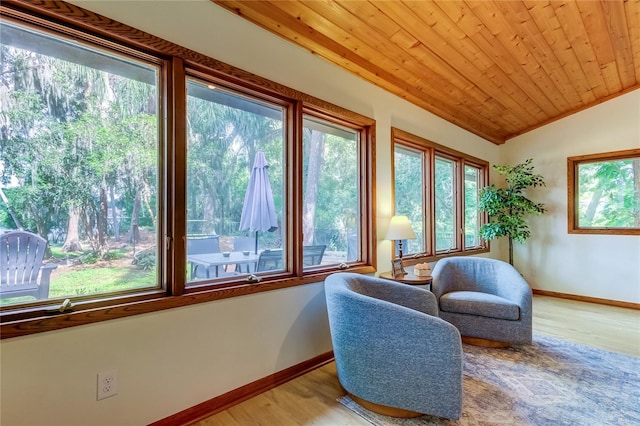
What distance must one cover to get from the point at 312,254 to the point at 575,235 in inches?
170

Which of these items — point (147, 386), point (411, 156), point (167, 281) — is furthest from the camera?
point (411, 156)

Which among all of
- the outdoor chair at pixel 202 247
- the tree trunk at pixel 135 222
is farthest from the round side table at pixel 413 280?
the tree trunk at pixel 135 222

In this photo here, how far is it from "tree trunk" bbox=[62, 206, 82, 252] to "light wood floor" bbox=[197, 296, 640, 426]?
47.9 inches

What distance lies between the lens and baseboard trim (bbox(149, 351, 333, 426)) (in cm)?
181

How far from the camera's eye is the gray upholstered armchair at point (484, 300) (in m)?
2.76

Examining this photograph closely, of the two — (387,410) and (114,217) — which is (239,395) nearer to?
(387,410)

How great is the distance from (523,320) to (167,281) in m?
2.87

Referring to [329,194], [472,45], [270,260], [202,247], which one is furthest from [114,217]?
[472,45]

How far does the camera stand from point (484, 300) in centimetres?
287

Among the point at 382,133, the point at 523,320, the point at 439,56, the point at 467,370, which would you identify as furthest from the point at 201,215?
the point at 523,320

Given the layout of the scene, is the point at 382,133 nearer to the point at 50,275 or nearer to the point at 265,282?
the point at 265,282

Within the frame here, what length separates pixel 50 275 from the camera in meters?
1.54

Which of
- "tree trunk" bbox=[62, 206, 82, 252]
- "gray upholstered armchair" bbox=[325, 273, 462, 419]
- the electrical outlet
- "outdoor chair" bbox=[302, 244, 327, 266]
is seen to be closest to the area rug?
"gray upholstered armchair" bbox=[325, 273, 462, 419]

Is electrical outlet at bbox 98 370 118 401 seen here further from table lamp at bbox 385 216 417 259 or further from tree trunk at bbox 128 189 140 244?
table lamp at bbox 385 216 417 259
